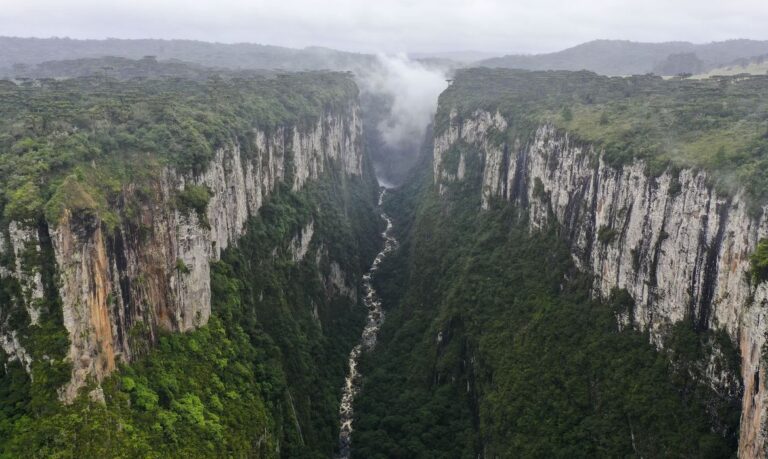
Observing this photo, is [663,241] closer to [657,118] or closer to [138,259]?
[657,118]

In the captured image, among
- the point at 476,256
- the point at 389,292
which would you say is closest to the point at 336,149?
the point at 389,292

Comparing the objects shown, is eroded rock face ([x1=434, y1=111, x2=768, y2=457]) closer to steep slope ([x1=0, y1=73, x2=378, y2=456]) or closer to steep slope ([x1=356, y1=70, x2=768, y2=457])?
steep slope ([x1=356, y1=70, x2=768, y2=457])

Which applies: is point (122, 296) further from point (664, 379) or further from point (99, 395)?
point (664, 379)

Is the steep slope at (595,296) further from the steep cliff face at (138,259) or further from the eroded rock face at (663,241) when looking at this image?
the steep cliff face at (138,259)

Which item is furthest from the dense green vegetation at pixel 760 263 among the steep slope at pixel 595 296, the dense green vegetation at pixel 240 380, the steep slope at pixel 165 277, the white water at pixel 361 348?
the white water at pixel 361 348

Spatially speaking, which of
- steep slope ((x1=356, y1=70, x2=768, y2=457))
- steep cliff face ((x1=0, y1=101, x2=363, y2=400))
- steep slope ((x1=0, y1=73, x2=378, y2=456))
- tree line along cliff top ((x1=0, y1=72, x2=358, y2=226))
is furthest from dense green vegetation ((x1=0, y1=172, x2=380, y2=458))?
tree line along cliff top ((x1=0, y1=72, x2=358, y2=226))
